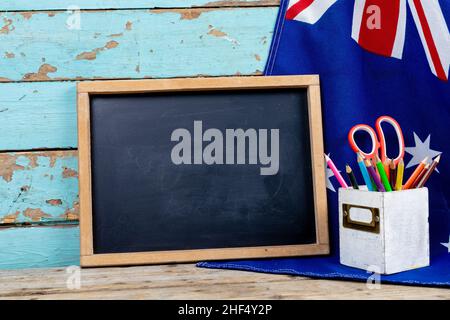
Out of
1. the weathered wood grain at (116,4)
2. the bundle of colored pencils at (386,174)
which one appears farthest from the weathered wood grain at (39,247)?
the bundle of colored pencils at (386,174)

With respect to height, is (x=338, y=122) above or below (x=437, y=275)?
above

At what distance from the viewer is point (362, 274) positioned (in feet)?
3.01

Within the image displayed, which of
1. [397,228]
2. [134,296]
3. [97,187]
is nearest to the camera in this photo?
[134,296]

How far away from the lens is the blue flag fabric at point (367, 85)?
109 cm

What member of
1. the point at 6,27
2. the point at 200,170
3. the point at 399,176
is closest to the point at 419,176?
the point at 399,176

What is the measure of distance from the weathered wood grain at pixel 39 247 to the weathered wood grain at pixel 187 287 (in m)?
0.09

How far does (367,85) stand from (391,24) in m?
0.14

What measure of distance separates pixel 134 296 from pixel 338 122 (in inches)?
22.2

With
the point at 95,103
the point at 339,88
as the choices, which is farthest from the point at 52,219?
the point at 339,88

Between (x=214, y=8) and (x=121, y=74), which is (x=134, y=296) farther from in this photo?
(x=214, y=8)

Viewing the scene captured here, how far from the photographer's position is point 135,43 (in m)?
1.12

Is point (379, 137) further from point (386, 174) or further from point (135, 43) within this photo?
point (135, 43)

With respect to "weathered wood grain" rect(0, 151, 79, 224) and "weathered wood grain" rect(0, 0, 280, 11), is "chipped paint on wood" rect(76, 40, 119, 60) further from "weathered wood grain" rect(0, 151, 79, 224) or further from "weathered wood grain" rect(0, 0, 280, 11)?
"weathered wood grain" rect(0, 151, 79, 224)

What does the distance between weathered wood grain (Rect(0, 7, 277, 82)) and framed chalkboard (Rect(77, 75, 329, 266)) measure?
7 cm
